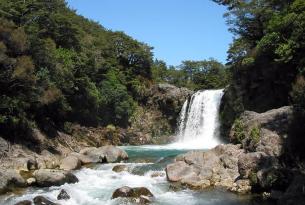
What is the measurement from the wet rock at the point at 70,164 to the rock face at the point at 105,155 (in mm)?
2351

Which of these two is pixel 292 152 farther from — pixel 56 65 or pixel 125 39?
pixel 125 39

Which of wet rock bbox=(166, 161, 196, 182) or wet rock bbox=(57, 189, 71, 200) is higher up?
wet rock bbox=(166, 161, 196, 182)

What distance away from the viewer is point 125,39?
70.0m

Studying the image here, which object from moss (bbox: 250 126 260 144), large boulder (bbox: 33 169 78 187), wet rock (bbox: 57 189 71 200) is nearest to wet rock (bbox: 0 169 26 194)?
large boulder (bbox: 33 169 78 187)

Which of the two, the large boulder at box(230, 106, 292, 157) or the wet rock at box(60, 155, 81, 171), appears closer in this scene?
the large boulder at box(230, 106, 292, 157)

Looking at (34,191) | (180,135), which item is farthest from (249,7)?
(34,191)

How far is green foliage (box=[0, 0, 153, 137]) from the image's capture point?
3378 cm

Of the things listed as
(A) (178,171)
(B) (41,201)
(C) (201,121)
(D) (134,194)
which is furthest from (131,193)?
(C) (201,121)

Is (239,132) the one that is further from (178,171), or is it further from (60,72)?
(60,72)

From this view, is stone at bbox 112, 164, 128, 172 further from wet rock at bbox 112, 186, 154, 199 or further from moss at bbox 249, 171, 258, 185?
moss at bbox 249, 171, 258, 185

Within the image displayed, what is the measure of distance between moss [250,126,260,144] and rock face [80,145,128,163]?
1248 cm

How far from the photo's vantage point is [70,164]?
3130 centimetres

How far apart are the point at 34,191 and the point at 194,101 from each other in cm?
3431

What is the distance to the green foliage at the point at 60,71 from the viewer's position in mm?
33781
